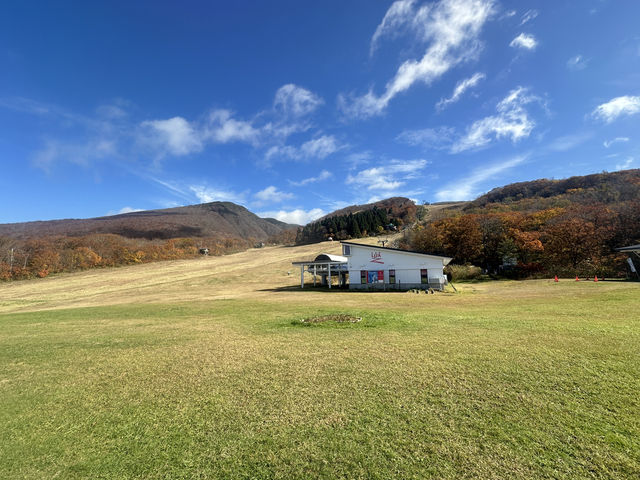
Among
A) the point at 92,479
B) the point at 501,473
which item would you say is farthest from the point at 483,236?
the point at 92,479

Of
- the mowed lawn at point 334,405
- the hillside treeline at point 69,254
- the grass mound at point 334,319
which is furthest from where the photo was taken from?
the hillside treeline at point 69,254

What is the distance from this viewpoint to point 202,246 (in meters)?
96.2

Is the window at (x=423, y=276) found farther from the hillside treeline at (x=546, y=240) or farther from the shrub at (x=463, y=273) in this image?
the hillside treeline at (x=546, y=240)

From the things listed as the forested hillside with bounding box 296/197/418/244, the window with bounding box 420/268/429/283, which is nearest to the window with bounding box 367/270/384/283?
the window with bounding box 420/268/429/283

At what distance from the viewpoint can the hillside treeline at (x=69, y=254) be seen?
178 ft

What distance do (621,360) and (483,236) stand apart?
3970 cm

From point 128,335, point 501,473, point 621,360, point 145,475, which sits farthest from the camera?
point 128,335

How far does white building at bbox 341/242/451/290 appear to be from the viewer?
29.9m

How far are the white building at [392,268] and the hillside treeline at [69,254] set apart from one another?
61.3m

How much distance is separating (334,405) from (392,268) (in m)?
27.9

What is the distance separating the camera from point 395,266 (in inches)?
1235

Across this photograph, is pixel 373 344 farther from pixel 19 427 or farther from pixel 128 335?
pixel 128 335

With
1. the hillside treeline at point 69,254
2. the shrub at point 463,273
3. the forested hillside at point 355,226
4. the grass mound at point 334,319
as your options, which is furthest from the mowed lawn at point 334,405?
the forested hillside at point 355,226

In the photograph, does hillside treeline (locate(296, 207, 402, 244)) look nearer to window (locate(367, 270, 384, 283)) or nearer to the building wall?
the building wall
